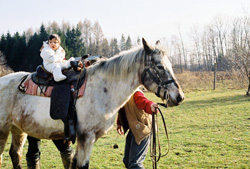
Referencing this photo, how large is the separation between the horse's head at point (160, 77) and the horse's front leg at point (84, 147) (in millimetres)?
988

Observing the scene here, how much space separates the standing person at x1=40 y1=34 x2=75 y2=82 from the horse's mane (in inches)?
16.6

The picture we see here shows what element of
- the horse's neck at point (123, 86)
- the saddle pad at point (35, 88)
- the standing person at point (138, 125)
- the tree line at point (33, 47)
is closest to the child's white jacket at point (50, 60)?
the saddle pad at point (35, 88)

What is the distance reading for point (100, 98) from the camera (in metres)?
2.64

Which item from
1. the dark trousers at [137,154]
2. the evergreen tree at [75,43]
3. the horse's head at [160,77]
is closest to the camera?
the horse's head at [160,77]

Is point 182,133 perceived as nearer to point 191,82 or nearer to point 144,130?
point 144,130

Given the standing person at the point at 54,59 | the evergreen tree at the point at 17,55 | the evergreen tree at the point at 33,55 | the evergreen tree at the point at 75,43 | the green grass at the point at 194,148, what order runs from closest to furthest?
the standing person at the point at 54,59 → the green grass at the point at 194,148 → the evergreen tree at the point at 33,55 → the evergreen tree at the point at 17,55 → the evergreen tree at the point at 75,43

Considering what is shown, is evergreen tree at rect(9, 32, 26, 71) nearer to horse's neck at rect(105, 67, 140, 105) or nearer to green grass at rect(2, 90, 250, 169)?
green grass at rect(2, 90, 250, 169)

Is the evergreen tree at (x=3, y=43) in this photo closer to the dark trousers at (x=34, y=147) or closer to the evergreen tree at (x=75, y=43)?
the evergreen tree at (x=75, y=43)

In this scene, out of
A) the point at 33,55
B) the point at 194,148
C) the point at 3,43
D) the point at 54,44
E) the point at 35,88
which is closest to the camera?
the point at 35,88

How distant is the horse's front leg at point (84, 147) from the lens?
2558 mm

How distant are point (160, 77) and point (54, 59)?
158 cm

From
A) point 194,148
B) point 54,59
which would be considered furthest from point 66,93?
point 194,148

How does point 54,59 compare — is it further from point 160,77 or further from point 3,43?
point 3,43

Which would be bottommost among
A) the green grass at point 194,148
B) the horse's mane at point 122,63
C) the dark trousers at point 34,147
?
the green grass at point 194,148
